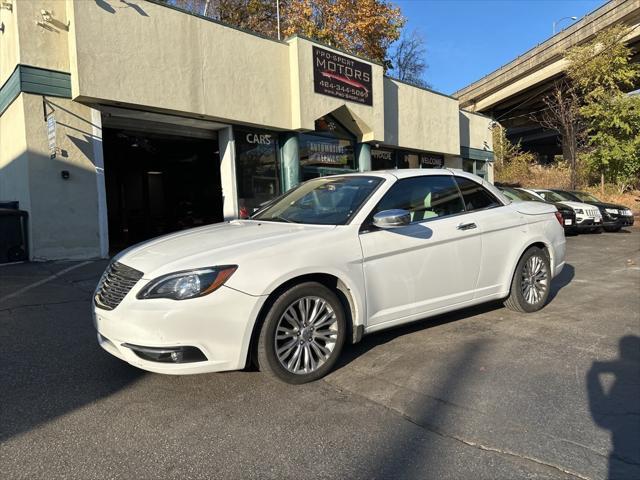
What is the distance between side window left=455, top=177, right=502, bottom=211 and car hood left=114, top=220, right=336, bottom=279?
1831 millimetres

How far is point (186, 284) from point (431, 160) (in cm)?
1757

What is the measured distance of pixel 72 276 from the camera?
818 centimetres

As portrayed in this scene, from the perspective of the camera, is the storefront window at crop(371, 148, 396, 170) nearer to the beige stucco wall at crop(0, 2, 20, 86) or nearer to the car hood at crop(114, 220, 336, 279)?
the beige stucco wall at crop(0, 2, 20, 86)

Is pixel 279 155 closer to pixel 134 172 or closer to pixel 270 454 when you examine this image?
pixel 134 172

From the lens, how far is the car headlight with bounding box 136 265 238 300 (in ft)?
10.7

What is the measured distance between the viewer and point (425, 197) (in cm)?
479

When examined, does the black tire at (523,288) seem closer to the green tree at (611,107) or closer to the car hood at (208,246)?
the car hood at (208,246)

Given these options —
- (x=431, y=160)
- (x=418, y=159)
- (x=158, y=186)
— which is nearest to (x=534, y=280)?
(x=418, y=159)

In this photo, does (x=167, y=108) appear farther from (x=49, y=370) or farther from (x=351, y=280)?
(x=351, y=280)

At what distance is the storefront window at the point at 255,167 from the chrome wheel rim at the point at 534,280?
8.10 meters

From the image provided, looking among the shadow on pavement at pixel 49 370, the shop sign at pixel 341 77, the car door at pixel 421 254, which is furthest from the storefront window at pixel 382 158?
the shadow on pavement at pixel 49 370

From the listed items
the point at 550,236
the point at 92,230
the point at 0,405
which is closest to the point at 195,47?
the point at 92,230

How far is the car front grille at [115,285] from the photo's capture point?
3.45 metres

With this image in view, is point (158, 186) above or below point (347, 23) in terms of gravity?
below
